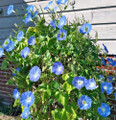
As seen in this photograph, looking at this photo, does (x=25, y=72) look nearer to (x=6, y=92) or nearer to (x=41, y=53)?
(x=41, y=53)

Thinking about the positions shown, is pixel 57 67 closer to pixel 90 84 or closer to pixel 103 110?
pixel 90 84

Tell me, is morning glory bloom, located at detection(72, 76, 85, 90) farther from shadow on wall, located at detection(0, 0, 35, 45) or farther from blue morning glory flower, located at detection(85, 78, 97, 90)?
shadow on wall, located at detection(0, 0, 35, 45)

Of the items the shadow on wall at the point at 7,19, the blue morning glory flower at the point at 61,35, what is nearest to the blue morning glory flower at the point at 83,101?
the blue morning glory flower at the point at 61,35

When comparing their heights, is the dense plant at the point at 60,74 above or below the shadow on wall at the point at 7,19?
below

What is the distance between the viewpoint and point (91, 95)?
6.86ft

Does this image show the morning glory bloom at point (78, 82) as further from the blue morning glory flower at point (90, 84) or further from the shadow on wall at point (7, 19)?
the shadow on wall at point (7, 19)

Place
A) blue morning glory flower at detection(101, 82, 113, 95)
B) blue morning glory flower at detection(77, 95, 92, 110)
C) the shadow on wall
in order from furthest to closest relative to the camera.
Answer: the shadow on wall, blue morning glory flower at detection(101, 82, 113, 95), blue morning glory flower at detection(77, 95, 92, 110)

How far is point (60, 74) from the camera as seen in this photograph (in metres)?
2.29

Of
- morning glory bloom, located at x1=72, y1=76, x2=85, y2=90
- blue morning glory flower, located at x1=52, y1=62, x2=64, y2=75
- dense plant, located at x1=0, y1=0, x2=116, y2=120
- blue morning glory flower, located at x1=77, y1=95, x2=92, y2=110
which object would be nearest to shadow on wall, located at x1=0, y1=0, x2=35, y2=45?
dense plant, located at x1=0, y1=0, x2=116, y2=120

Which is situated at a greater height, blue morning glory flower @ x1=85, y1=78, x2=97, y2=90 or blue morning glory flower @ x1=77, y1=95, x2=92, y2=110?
blue morning glory flower @ x1=85, y1=78, x2=97, y2=90

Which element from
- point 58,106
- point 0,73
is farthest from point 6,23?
point 58,106

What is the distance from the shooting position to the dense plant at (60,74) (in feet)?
6.72

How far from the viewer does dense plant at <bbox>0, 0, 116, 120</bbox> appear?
6.72 ft

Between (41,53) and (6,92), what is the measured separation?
229cm
